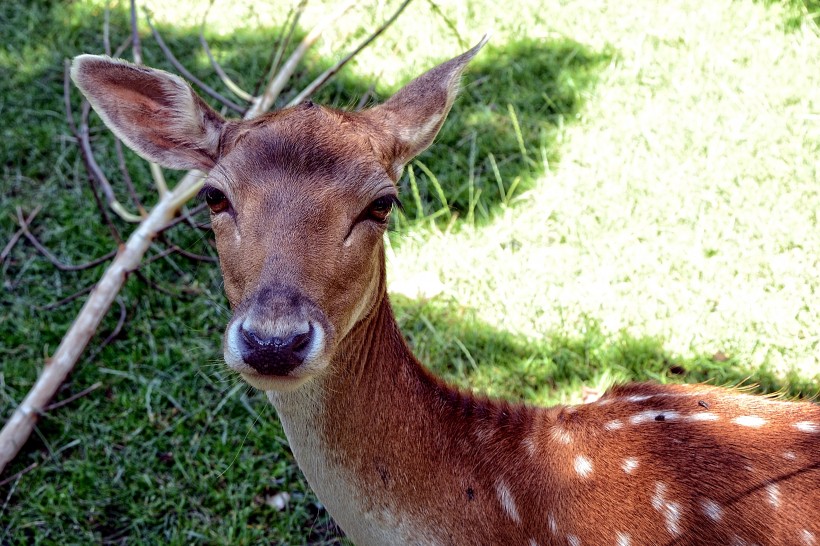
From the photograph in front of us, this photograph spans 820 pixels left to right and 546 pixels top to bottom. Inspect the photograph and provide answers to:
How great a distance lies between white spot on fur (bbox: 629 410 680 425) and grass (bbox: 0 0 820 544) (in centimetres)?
111

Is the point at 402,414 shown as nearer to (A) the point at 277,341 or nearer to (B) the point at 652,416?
(A) the point at 277,341

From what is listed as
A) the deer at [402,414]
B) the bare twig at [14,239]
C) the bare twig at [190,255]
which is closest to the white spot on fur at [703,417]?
the deer at [402,414]

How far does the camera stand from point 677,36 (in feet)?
18.4

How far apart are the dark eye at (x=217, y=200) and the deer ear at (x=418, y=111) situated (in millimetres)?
585

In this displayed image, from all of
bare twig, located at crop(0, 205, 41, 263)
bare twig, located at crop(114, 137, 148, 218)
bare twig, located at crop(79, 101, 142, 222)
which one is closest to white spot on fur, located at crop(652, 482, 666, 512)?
bare twig, located at crop(114, 137, 148, 218)

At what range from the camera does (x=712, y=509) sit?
2535 mm

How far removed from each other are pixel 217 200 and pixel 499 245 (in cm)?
237

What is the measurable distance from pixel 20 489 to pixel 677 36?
4.66 metres

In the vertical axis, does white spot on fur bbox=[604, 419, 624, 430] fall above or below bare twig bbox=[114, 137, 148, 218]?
above

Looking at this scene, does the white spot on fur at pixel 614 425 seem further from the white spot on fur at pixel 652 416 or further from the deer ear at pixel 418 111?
the deer ear at pixel 418 111

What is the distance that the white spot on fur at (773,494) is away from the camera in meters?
2.50

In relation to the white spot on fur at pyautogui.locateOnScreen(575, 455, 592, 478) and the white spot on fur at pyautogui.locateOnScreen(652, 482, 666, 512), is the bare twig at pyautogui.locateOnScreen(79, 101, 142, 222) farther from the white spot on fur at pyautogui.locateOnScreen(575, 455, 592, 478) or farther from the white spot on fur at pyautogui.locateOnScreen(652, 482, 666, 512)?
the white spot on fur at pyautogui.locateOnScreen(652, 482, 666, 512)

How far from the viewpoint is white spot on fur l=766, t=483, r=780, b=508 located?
2504 mm

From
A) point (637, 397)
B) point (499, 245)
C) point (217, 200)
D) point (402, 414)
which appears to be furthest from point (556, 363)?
point (217, 200)
